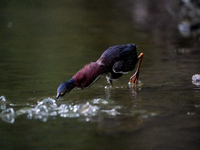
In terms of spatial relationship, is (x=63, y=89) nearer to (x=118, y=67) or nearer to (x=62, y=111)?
(x=62, y=111)

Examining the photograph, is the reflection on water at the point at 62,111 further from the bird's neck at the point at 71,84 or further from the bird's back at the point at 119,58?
the bird's back at the point at 119,58

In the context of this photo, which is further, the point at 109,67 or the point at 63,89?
the point at 109,67

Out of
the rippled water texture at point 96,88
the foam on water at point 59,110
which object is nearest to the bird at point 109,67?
the rippled water texture at point 96,88

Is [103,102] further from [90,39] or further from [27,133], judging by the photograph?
[90,39]

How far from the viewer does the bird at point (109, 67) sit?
7.04 metres

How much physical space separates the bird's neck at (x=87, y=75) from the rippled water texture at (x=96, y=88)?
0.86 ft

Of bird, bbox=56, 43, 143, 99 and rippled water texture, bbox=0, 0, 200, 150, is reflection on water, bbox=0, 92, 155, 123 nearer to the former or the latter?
rippled water texture, bbox=0, 0, 200, 150

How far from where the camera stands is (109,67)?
761 cm

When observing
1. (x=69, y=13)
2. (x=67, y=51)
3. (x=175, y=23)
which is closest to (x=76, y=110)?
(x=67, y=51)

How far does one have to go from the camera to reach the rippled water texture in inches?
201

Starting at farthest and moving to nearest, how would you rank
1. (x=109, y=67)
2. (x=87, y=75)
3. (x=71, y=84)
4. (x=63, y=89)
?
1. (x=109, y=67)
2. (x=87, y=75)
3. (x=71, y=84)
4. (x=63, y=89)

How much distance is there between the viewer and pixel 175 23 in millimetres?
17562

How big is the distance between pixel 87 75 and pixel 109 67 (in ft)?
2.12

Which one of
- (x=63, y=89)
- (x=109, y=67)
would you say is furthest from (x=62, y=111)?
(x=109, y=67)
